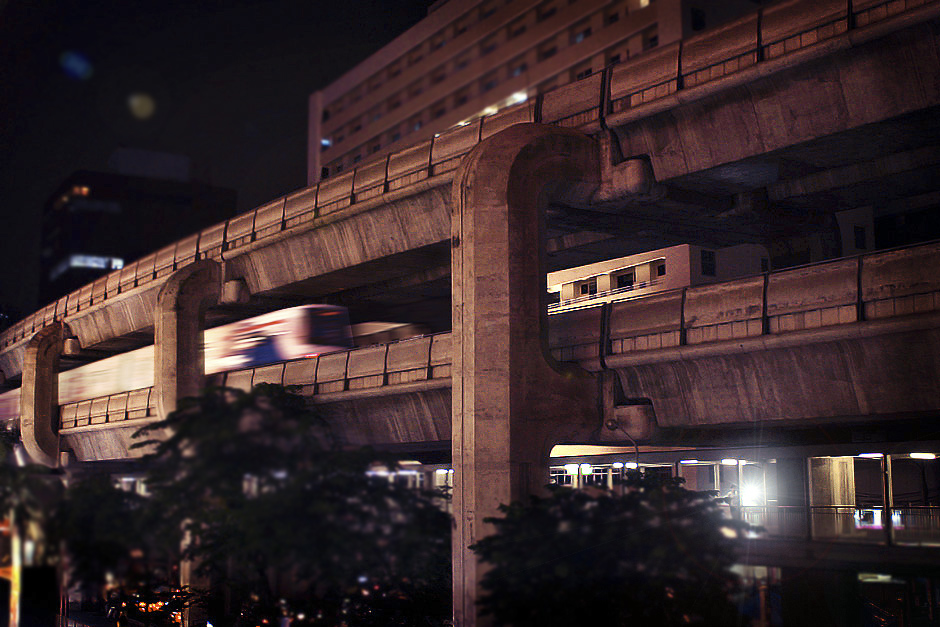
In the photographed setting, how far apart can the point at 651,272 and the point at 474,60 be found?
64.4m

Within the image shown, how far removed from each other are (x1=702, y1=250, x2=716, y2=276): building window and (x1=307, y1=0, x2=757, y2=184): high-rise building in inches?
1634

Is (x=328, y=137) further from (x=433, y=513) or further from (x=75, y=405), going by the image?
(x=433, y=513)

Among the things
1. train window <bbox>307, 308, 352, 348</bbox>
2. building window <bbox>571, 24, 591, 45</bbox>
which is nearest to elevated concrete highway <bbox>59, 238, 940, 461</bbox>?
train window <bbox>307, 308, 352, 348</bbox>

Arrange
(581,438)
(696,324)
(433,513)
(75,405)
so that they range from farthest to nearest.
Result: 1. (75,405)
2. (581,438)
3. (696,324)
4. (433,513)

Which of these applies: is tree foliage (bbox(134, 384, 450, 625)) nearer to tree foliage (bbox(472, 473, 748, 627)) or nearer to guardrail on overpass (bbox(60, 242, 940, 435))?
tree foliage (bbox(472, 473, 748, 627))

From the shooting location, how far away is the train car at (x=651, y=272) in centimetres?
4103

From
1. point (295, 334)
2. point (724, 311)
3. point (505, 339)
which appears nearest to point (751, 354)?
point (724, 311)

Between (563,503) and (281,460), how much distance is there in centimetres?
758

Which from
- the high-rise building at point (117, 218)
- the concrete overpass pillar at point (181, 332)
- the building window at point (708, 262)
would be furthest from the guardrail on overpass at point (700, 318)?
the high-rise building at point (117, 218)

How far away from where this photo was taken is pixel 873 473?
143ft

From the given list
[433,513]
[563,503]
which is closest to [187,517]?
[433,513]

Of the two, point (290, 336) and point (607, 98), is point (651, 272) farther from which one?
point (290, 336)

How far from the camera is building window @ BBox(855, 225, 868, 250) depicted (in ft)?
118

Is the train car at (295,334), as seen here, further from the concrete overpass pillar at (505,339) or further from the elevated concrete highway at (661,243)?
the concrete overpass pillar at (505,339)
